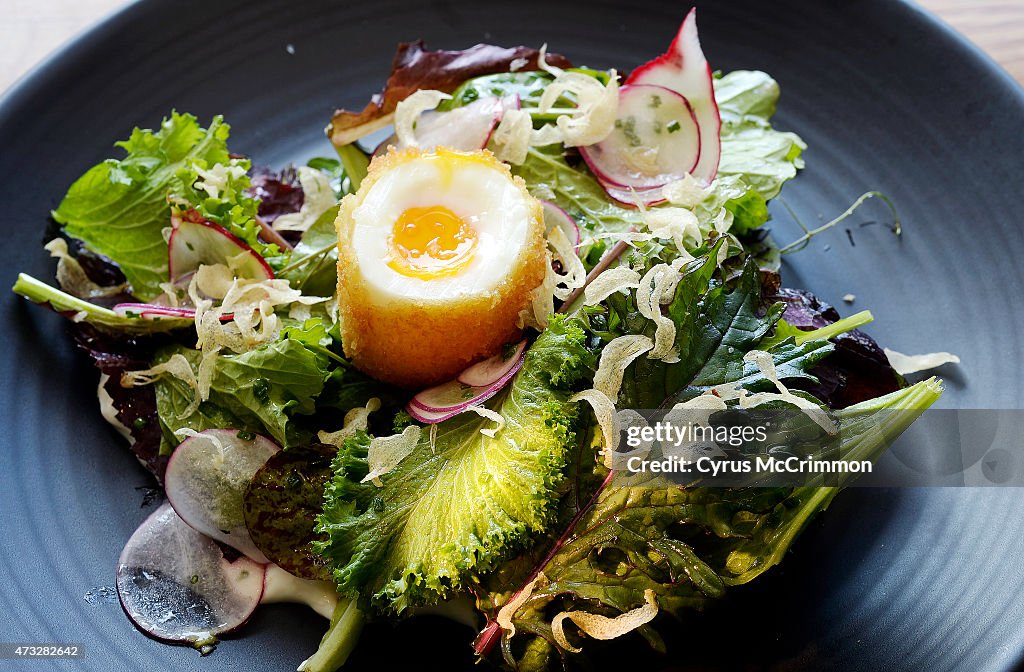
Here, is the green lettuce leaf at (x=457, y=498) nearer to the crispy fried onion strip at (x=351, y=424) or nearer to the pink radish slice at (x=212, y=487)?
the crispy fried onion strip at (x=351, y=424)

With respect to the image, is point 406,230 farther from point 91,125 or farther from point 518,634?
point 91,125

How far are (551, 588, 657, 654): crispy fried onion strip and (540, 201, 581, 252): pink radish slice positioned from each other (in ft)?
3.69

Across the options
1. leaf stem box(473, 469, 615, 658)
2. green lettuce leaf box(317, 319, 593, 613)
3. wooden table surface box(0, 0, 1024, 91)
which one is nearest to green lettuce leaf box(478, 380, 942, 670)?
leaf stem box(473, 469, 615, 658)

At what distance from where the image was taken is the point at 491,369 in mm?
2361

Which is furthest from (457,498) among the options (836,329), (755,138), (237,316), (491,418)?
(755,138)

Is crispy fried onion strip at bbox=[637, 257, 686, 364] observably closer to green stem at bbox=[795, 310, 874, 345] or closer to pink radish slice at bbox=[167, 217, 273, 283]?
green stem at bbox=[795, 310, 874, 345]

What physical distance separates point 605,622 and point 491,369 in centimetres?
75

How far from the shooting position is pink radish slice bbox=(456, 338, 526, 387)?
2303 millimetres

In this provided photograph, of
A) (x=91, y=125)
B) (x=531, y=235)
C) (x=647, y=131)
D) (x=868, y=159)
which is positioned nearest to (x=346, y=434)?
(x=531, y=235)

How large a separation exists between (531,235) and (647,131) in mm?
674

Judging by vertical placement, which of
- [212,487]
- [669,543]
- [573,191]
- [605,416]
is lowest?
[212,487]

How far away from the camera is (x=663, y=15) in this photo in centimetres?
341

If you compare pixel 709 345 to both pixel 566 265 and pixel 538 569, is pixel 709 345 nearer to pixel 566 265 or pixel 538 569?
pixel 566 265

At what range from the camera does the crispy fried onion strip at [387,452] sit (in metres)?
2.11
